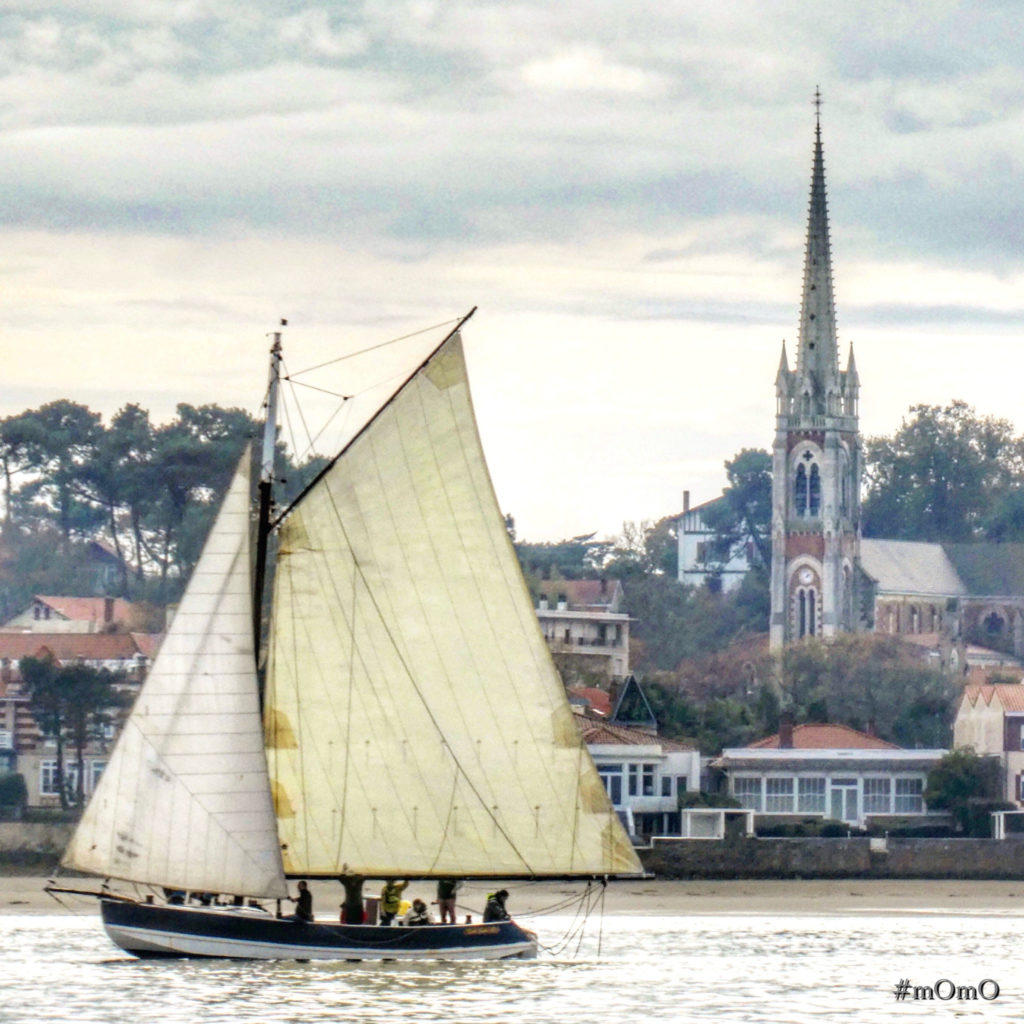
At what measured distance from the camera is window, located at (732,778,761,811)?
117250 millimetres

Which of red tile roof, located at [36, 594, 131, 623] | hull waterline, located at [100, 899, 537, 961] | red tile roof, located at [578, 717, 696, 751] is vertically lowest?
hull waterline, located at [100, 899, 537, 961]

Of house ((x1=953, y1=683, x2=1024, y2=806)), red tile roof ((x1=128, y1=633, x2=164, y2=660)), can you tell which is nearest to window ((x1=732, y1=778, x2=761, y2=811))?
house ((x1=953, y1=683, x2=1024, y2=806))

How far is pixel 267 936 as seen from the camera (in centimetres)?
5675

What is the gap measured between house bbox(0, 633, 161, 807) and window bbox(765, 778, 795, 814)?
A: 2559cm

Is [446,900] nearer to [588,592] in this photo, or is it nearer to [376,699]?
[376,699]

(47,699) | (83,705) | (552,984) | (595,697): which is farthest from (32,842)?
(552,984)

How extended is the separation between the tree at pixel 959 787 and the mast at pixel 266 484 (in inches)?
2394

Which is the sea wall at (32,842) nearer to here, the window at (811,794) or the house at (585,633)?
the window at (811,794)

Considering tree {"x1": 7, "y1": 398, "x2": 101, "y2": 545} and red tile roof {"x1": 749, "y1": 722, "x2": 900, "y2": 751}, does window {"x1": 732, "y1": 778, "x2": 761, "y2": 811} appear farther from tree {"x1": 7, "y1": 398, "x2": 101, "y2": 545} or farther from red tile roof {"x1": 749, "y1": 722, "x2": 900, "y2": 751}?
tree {"x1": 7, "y1": 398, "x2": 101, "y2": 545}

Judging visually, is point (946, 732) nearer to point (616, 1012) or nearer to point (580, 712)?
point (580, 712)

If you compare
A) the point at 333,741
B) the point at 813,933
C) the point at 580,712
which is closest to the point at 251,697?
the point at 333,741

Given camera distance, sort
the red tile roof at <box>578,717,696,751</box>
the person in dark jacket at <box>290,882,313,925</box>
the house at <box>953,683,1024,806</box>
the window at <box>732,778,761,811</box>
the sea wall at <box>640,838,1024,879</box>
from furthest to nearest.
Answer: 1. the house at <box>953,683,1024,806</box>
2. the window at <box>732,778,761,811</box>
3. the red tile roof at <box>578,717,696,751</box>
4. the sea wall at <box>640,838,1024,879</box>
5. the person in dark jacket at <box>290,882,313,925</box>

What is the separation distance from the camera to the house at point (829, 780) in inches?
4633

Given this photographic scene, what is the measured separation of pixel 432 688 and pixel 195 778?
4639 millimetres
